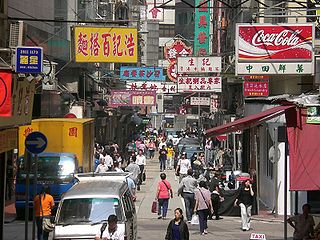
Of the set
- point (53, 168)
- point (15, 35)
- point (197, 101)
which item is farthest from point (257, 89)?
point (197, 101)

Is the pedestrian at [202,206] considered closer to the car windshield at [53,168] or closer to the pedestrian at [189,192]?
the pedestrian at [189,192]

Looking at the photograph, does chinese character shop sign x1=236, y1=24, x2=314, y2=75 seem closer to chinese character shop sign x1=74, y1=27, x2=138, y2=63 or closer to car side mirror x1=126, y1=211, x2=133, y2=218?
car side mirror x1=126, y1=211, x2=133, y2=218

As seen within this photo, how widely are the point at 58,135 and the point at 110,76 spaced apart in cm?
2480

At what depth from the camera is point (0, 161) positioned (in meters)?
17.2

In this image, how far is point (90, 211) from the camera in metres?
15.5

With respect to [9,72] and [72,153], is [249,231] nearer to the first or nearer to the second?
[72,153]

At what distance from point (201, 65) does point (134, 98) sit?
1636 cm

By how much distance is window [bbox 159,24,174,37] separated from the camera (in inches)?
5191

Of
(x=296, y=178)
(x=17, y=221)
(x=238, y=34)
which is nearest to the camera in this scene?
(x=296, y=178)

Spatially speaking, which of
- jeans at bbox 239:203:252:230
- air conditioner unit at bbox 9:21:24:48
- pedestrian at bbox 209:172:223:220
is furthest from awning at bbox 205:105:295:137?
pedestrian at bbox 209:172:223:220

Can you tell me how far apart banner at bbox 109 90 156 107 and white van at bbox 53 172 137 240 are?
3520cm

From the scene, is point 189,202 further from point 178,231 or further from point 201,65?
point 201,65

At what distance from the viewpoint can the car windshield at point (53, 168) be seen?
24.1 metres

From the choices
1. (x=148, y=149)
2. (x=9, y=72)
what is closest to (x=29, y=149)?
(x=9, y=72)
